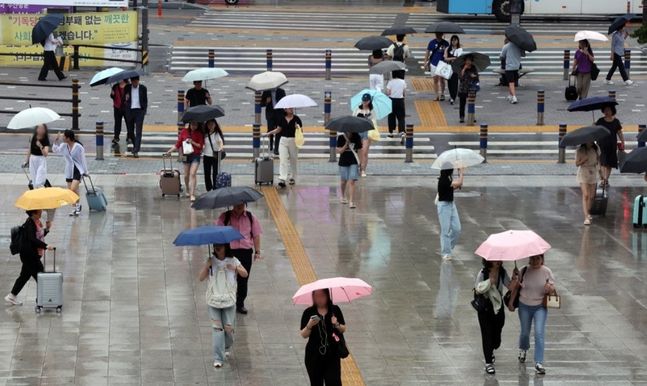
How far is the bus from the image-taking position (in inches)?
2096

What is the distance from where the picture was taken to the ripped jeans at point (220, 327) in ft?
51.3

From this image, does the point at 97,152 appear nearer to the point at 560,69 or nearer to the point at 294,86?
the point at 294,86

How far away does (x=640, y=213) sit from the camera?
899 inches

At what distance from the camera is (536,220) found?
23594 millimetres

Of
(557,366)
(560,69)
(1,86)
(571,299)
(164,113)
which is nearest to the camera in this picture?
(557,366)

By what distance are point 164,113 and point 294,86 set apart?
5.04 meters

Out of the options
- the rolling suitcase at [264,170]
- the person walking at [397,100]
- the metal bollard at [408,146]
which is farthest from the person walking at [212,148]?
the person walking at [397,100]

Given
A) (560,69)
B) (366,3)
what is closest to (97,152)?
(560,69)

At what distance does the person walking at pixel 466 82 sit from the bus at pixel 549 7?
20508mm

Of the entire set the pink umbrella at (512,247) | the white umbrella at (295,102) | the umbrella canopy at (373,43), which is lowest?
the pink umbrella at (512,247)

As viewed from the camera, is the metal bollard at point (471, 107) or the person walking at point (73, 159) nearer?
the person walking at point (73, 159)

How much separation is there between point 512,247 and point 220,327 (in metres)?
3.19

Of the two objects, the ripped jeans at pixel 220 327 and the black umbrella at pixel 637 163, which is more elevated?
the black umbrella at pixel 637 163

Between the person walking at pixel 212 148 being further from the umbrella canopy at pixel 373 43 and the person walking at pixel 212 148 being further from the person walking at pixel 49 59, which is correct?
the person walking at pixel 49 59
